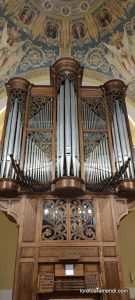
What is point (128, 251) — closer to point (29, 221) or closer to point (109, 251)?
point (109, 251)

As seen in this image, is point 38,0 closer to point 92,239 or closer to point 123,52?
point 123,52

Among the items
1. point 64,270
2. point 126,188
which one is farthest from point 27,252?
point 126,188

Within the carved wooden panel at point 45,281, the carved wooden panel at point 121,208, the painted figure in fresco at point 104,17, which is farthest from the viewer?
the painted figure in fresco at point 104,17

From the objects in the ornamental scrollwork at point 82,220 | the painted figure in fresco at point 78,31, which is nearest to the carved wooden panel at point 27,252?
the ornamental scrollwork at point 82,220

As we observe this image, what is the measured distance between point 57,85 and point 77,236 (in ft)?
12.5

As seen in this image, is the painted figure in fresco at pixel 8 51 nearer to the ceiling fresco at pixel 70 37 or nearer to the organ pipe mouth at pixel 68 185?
the ceiling fresco at pixel 70 37

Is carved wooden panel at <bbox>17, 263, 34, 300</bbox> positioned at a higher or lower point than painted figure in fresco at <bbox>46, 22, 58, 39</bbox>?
lower

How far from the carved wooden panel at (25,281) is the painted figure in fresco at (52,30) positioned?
23.9ft

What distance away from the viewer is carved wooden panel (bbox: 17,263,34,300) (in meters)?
4.14

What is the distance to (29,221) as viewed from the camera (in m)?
4.78

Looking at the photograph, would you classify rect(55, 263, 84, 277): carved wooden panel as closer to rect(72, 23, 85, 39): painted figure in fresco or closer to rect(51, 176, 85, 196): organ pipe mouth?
rect(51, 176, 85, 196): organ pipe mouth

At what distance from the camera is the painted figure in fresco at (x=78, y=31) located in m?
8.88

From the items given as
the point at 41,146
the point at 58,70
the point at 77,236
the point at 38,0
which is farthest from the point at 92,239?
the point at 38,0

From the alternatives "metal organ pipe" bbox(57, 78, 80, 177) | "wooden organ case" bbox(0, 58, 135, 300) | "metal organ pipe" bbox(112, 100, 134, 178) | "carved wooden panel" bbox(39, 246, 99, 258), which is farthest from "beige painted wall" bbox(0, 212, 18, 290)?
"metal organ pipe" bbox(112, 100, 134, 178)
